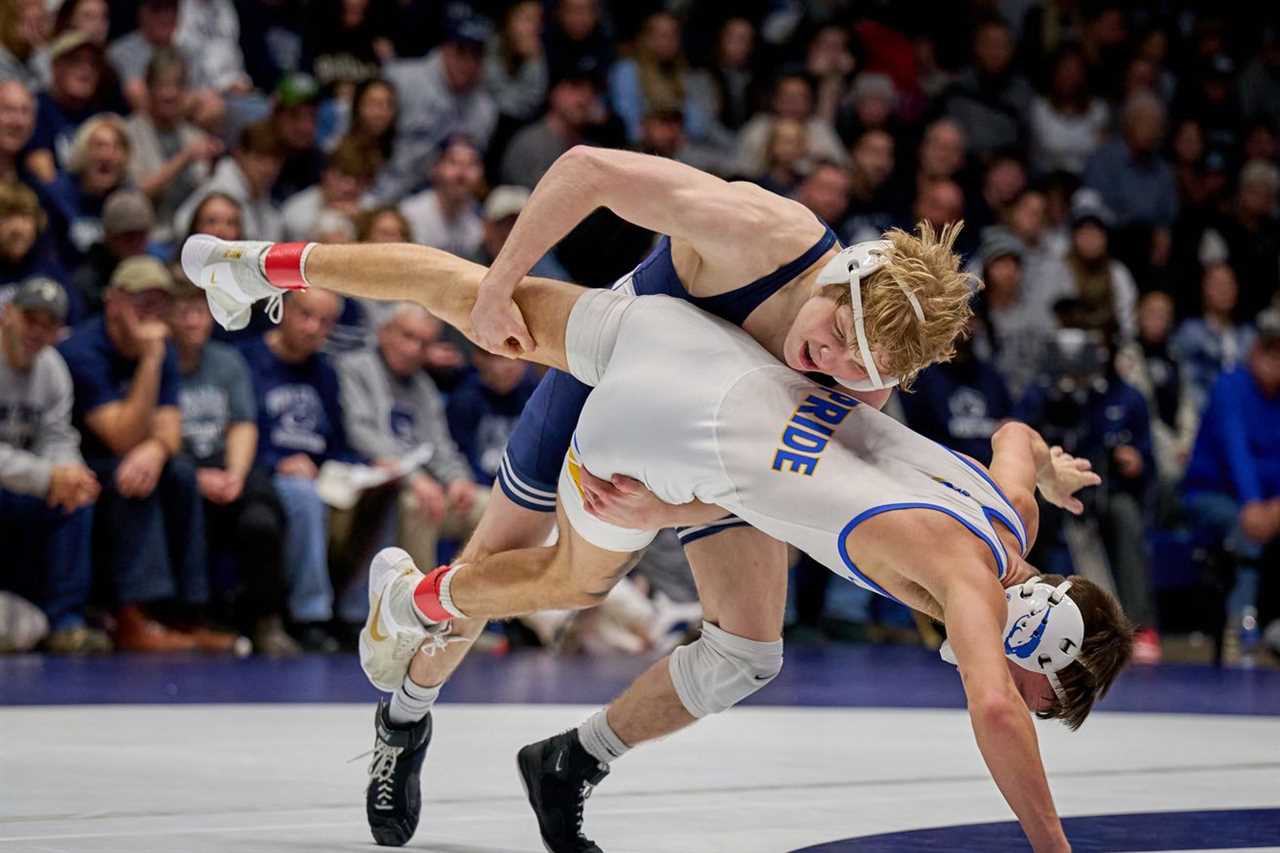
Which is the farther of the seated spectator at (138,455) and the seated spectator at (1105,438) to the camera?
the seated spectator at (1105,438)

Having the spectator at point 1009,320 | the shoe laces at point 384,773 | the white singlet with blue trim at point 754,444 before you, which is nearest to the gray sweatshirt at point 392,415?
the spectator at point 1009,320

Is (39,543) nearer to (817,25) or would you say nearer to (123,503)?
(123,503)

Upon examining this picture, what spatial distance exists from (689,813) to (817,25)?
7556 mm

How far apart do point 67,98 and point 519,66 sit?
245 cm

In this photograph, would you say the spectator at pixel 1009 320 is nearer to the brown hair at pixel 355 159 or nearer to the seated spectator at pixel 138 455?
the brown hair at pixel 355 159

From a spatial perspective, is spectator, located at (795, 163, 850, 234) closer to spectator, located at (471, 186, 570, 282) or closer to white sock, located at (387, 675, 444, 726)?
spectator, located at (471, 186, 570, 282)

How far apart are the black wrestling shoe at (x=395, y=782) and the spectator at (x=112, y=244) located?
3837 millimetres

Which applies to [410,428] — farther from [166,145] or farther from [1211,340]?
[1211,340]

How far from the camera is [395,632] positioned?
3738 mm

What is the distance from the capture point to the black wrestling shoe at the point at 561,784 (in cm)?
333

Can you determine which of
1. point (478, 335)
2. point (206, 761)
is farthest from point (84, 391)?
Answer: point (478, 335)

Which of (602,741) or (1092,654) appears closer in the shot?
(1092,654)

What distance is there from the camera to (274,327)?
7.74 meters

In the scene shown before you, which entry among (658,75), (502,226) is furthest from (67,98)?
(658,75)
